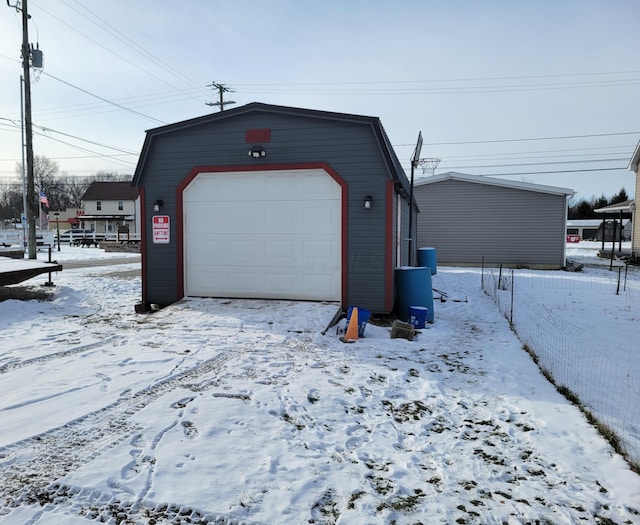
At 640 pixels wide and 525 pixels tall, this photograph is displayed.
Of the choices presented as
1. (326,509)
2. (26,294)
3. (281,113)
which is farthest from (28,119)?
(326,509)

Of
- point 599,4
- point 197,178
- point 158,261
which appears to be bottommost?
point 158,261

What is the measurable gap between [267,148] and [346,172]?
149 centimetres

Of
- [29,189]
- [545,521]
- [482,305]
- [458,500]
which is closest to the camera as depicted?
[545,521]

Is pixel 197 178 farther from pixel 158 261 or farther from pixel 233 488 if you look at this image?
pixel 233 488

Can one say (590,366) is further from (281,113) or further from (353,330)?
(281,113)

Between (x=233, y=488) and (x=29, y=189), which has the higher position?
(x=29, y=189)

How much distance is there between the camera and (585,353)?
19.5 feet

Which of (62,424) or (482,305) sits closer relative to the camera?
(62,424)

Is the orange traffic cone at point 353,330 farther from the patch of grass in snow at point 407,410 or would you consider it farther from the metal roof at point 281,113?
the metal roof at point 281,113

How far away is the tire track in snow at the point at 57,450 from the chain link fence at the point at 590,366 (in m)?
3.51

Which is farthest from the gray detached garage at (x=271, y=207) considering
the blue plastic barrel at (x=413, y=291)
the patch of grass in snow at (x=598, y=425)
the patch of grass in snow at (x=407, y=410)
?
the patch of grass in snow at (x=407, y=410)

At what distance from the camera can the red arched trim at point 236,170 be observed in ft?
24.4

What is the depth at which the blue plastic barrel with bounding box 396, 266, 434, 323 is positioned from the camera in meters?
7.72

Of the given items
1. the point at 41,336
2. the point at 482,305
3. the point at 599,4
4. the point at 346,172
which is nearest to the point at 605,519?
the point at 346,172
